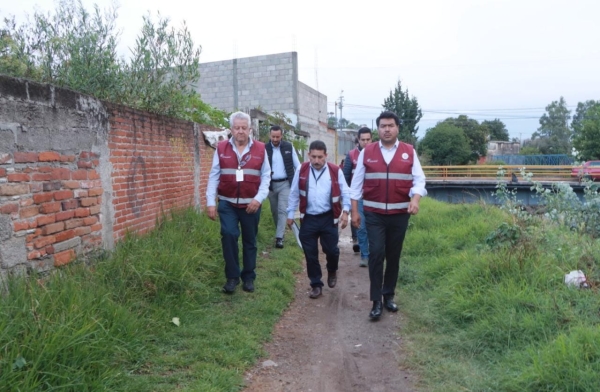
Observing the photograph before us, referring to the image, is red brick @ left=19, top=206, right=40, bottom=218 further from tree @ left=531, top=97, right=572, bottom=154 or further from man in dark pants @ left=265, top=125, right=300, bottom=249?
tree @ left=531, top=97, right=572, bottom=154

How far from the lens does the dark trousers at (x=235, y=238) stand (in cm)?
497

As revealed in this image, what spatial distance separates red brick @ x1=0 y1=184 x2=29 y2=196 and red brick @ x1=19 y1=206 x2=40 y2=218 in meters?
0.13

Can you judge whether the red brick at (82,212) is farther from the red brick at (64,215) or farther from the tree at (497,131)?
the tree at (497,131)

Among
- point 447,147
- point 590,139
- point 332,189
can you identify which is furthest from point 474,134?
point 332,189

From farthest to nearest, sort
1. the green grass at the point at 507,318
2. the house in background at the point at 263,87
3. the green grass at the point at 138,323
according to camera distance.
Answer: the house in background at the point at 263,87
the green grass at the point at 507,318
the green grass at the point at 138,323

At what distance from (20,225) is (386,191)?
3.11 m

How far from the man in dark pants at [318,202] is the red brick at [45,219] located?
2.52 meters

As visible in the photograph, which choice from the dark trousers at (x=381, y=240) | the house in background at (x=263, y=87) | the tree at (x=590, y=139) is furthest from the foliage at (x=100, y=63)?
the tree at (x=590, y=139)

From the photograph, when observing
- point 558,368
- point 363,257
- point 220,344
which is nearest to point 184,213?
point 363,257

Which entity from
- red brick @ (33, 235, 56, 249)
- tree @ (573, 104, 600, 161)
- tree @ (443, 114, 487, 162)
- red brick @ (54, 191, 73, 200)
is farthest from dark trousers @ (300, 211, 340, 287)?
tree @ (443, 114, 487, 162)

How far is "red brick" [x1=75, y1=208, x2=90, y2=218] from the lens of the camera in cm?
429

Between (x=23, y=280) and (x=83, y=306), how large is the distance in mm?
511

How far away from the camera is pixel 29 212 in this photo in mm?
3615

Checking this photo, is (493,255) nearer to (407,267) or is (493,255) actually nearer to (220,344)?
(407,267)
